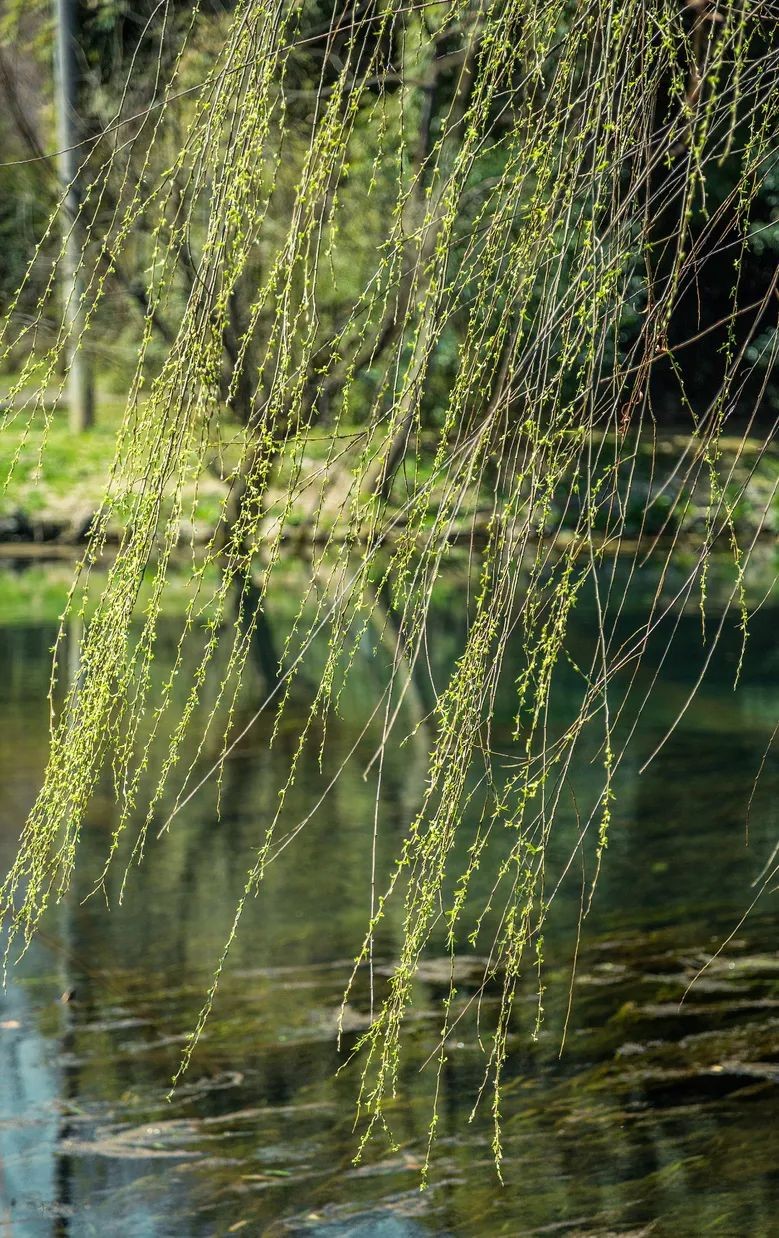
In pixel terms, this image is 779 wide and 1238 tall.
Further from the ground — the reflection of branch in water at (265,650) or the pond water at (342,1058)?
the reflection of branch in water at (265,650)

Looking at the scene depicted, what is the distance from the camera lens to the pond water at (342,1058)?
132 inches

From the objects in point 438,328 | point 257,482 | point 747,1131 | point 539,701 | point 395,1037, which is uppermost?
point 438,328

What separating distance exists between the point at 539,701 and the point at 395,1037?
46 cm

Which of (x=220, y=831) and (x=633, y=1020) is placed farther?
(x=220, y=831)

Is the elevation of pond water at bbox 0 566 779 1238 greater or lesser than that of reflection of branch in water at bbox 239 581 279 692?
lesser

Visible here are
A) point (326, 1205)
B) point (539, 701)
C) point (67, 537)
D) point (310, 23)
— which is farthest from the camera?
point (67, 537)

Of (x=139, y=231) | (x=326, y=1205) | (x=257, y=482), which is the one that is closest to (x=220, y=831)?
(x=326, y=1205)

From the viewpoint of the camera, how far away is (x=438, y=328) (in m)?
1.84

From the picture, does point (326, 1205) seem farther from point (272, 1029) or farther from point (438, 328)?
point (438, 328)

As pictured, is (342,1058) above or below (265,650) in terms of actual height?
below

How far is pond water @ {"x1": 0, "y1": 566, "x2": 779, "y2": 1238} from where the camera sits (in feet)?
11.0

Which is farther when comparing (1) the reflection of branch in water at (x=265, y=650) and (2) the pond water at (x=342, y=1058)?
(1) the reflection of branch in water at (x=265, y=650)

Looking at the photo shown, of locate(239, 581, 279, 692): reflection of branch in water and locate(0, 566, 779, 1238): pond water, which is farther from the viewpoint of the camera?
locate(239, 581, 279, 692): reflection of branch in water

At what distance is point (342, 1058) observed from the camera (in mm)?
4043
